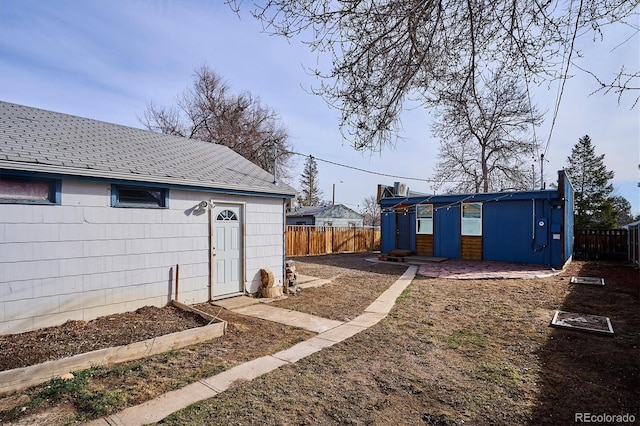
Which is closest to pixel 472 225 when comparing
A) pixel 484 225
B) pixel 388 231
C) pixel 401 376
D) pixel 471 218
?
pixel 471 218

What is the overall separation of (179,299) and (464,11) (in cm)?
637

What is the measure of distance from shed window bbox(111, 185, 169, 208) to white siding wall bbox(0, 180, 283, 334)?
0.32 ft

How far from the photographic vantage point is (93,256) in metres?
5.26

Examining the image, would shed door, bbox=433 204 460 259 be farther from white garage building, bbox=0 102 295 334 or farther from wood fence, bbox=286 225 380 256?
white garage building, bbox=0 102 295 334

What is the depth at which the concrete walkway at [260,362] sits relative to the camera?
2.85 metres

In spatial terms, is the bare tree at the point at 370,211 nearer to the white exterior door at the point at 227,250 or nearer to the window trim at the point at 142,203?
the white exterior door at the point at 227,250

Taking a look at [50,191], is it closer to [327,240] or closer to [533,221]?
[533,221]

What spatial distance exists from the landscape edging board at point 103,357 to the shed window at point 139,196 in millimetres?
2545

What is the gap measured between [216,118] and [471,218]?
17892 mm

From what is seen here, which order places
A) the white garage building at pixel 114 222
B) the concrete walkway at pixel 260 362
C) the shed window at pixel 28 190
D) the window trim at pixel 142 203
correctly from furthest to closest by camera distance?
1. the window trim at pixel 142 203
2. the white garage building at pixel 114 222
3. the shed window at pixel 28 190
4. the concrete walkway at pixel 260 362

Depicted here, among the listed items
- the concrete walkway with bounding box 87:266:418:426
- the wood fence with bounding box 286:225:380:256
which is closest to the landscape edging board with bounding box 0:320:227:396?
the concrete walkway with bounding box 87:266:418:426

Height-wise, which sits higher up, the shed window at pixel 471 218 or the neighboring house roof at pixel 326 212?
the neighboring house roof at pixel 326 212

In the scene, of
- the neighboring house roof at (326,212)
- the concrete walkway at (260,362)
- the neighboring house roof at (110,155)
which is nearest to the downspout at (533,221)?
the concrete walkway at (260,362)

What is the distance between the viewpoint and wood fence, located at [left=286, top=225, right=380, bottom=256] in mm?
18156
